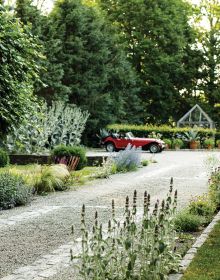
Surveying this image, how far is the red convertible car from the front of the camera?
32.4 metres

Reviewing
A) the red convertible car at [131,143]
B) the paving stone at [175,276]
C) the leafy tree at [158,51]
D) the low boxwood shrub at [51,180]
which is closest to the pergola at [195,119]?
the leafy tree at [158,51]

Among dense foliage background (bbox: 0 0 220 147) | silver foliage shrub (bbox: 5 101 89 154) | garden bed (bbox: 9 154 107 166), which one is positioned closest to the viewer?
garden bed (bbox: 9 154 107 166)

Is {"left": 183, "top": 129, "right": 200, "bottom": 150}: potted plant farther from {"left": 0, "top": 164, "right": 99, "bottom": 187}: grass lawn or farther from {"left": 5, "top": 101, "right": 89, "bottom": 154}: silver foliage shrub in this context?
{"left": 0, "top": 164, "right": 99, "bottom": 187}: grass lawn

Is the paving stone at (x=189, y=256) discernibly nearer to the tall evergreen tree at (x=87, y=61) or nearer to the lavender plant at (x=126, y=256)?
the lavender plant at (x=126, y=256)

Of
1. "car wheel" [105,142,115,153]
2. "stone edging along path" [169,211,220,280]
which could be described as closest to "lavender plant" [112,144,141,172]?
"stone edging along path" [169,211,220,280]

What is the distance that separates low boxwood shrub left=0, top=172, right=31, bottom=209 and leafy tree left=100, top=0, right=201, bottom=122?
36.8m

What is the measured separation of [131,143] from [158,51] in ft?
58.5

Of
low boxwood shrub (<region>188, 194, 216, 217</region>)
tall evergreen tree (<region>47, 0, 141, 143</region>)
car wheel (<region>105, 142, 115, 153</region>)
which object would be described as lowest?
low boxwood shrub (<region>188, 194, 216, 217</region>)

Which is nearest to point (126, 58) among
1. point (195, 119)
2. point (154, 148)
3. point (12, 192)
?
point (195, 119)

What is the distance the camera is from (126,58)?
156 ft

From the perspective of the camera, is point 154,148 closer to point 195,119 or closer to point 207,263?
point 195,119

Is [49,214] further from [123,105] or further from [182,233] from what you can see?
[123,105]

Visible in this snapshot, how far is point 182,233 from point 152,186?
260 inches

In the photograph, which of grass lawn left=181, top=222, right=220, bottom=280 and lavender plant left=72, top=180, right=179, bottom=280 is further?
grass lawn left=181, top=222, right=220, bottom=280
